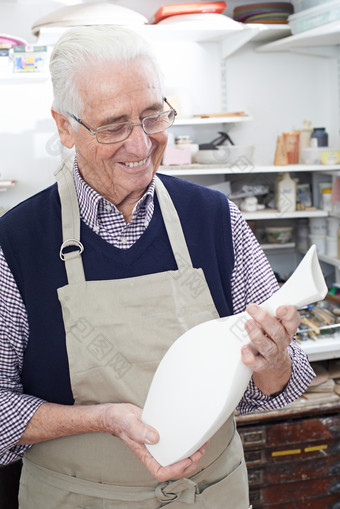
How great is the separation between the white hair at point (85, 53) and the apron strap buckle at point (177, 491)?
742 mm

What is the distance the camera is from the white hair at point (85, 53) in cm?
105

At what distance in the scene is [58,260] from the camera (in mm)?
1158

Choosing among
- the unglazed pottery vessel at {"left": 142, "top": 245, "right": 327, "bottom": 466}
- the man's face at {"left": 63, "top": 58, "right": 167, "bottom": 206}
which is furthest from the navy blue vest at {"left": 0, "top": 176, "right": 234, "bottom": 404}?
the unglazed pottery vessel at {"left": 142, "top": 245, "right": 327, "bottom": 466}

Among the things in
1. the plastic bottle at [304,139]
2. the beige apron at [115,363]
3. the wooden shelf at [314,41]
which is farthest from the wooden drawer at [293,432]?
the wooden shelf at [314,41]

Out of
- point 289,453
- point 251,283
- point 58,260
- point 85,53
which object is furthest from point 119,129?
point 289,453

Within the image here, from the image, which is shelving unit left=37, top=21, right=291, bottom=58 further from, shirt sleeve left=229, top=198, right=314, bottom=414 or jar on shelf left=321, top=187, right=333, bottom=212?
shirt sleeve left=229, top=198, right=314, bottom=414

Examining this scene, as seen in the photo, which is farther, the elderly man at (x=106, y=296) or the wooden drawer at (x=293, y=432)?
the wooden drawer at (x=293, y=432)

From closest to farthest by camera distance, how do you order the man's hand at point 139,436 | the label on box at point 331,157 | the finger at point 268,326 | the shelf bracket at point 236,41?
1. the finger at point 268,326
2. the man's hand at point 139,436
3. the shelf bracket at point 236,41
4. the label on box at point 331,157

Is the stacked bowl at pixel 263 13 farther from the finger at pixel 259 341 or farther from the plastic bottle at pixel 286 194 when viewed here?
the finger at pixel 259 341

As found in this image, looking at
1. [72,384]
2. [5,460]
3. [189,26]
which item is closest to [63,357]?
[72,384]

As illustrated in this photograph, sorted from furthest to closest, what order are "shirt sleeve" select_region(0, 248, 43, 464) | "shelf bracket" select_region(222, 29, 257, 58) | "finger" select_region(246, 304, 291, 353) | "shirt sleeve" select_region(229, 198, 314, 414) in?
"shelf bracket" select_region(222, 29, 257, 58)
"shirt sleeve" select_region(229, 198, 314, 414)
"shirt sleeve" select_region(0, 248, 43, 464)
"finger" select_region(246, 304, 291, 353)

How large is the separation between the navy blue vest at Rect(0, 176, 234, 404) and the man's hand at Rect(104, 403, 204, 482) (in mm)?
137

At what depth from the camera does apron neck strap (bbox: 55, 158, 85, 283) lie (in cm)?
115

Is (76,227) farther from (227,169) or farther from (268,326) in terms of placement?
(227,169)
